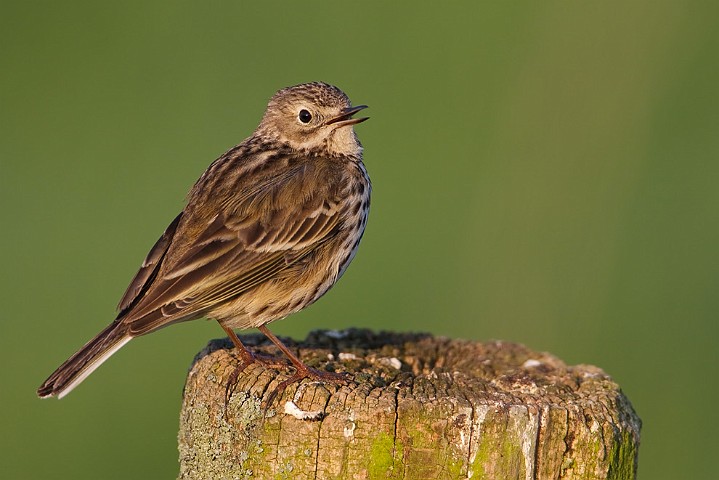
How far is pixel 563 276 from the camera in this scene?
11.9 m

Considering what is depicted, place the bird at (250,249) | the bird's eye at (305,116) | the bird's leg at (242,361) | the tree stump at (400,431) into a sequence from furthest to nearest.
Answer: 1. the bird's eye at (305,116)
2. the bird at (250,249)
3. the bird's leg at (242,361)
4. the tree stump at (400,431)

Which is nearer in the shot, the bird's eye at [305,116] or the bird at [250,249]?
the bird at [250,249]

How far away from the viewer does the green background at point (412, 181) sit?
10.4m

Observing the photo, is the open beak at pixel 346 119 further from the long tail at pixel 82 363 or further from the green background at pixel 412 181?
the green background at pixel 412 181

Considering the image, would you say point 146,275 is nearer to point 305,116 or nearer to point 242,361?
point 242,361

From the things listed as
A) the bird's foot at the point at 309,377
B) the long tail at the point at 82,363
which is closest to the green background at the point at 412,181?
the long tail at the point at 82,363

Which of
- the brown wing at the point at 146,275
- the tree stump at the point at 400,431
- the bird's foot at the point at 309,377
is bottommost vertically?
the tree stump at the point at 400,431

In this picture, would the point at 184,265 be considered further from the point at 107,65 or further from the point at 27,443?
the point at 107,65

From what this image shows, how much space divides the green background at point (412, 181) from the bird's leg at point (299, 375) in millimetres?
3465

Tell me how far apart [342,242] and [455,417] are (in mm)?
2471

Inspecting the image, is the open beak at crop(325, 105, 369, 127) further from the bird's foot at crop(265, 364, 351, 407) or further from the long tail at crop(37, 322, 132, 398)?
the long tail at crop(37, 322, 132, 398)

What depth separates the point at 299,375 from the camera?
5426 mm

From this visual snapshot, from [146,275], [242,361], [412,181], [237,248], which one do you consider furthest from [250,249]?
[412,181]

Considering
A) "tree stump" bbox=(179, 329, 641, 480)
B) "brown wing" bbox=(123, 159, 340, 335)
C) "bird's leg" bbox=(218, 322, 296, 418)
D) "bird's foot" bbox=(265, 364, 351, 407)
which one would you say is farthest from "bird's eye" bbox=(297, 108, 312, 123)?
"tree stump" bbox=(179, 329, 641, 480)
